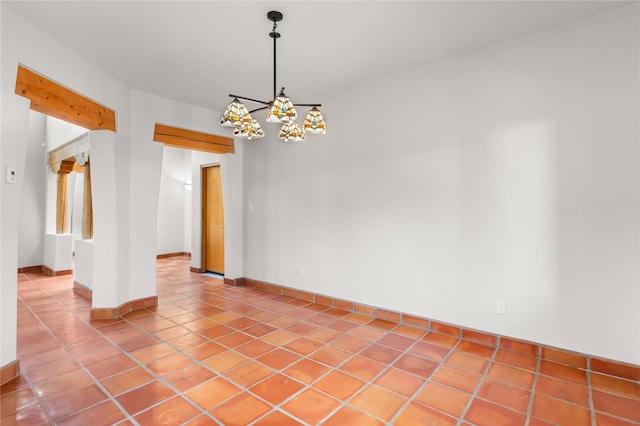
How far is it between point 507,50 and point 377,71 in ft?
4.20

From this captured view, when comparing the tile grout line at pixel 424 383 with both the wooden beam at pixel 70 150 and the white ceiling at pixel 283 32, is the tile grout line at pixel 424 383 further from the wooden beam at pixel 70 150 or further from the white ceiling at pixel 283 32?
the wooden beam at pixel 70 150

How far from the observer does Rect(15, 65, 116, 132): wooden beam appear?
8.63 feet

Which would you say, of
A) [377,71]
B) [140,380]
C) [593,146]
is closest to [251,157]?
[377,71]

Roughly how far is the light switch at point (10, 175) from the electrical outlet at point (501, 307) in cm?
421

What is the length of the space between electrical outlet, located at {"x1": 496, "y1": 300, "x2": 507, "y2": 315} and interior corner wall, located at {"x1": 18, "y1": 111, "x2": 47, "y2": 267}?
8276 millimetres

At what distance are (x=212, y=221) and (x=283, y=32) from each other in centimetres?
450

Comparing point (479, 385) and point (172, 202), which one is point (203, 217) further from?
point (479, 385)

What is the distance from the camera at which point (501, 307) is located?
304cm

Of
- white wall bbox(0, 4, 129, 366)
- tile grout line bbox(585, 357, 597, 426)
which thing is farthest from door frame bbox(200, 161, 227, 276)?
tile grout line bbox(585, 357, 597, 426)

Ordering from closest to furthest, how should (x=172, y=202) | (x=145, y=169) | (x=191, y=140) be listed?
(x=145, y=169) → (x=191, y=140) → (x=172, y=202)

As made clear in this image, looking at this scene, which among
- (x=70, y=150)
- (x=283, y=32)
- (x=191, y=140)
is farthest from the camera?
(x=70, y=150)

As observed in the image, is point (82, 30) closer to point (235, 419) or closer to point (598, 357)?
point (235, 419)

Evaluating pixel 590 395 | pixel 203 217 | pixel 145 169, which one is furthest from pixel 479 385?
pixel 203 217

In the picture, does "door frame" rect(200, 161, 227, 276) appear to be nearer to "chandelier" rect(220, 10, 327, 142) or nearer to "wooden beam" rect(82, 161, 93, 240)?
"wooden beam" rect(82, 161, 93, 240)
